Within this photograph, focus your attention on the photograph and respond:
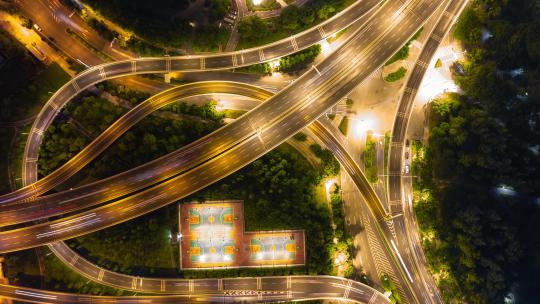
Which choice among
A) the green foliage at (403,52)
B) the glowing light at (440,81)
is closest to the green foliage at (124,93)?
the green foliage at (403,52)

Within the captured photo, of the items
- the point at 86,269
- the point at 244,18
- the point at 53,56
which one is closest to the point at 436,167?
the point at 244,18

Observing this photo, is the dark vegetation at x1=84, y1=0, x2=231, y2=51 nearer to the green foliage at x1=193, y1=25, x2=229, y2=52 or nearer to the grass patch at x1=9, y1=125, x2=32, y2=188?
the green foliage at x1=193, y1=25, x2=229, y2=52

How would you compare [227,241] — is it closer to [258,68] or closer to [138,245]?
[138,245]

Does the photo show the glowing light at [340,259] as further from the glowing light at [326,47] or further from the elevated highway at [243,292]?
the glowing light at [326,47]

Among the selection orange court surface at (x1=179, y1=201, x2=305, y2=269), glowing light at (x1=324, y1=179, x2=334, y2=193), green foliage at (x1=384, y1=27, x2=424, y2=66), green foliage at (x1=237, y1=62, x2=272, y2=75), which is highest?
green foliage at (x1=384, y1=27, x2=424, y2=66)

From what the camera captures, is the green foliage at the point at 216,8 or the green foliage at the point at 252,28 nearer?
the green foliage at the point at 252,28

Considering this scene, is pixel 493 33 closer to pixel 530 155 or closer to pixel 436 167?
pixel 530 155

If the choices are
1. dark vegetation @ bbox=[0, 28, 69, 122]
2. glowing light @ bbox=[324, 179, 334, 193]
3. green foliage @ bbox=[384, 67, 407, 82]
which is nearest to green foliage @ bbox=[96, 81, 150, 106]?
dark vegetation @ bbox=[0, 28, 69, 122]
